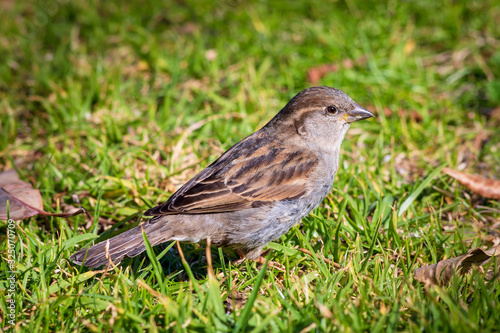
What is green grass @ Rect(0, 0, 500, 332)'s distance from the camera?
3.30m

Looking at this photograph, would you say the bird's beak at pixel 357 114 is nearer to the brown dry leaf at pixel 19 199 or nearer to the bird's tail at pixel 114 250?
the bird's tail at pixel 114 250

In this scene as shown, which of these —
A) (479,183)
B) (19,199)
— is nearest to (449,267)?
(479,183)

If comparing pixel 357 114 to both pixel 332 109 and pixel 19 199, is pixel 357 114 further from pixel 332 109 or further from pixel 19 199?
pixel 19 199

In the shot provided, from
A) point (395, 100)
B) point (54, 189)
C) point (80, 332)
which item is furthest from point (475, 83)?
point (80, 332)

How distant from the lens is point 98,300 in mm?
3424

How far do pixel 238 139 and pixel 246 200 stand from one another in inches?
67.2

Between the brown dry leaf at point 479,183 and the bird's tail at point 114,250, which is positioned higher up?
the bird's tail at point 114,250

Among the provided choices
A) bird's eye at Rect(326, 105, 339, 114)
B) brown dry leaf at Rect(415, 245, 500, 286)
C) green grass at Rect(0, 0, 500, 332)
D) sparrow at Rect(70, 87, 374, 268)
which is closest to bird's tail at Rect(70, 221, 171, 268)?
sparrow at Rect(70, 87, 374, 268)

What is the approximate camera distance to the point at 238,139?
5.57 metres

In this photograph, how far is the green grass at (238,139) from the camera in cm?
330

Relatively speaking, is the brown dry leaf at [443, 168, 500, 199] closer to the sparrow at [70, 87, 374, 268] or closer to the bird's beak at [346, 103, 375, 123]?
the bird's beak at [346, 103, 375, 123]

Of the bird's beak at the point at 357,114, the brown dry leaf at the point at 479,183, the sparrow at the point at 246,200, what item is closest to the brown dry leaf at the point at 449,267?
the sparrow at the point at 246,200

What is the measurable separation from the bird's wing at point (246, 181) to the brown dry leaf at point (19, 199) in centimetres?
99

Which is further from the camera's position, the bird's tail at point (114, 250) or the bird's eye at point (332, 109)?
the bird's eye at point (332, 109)
